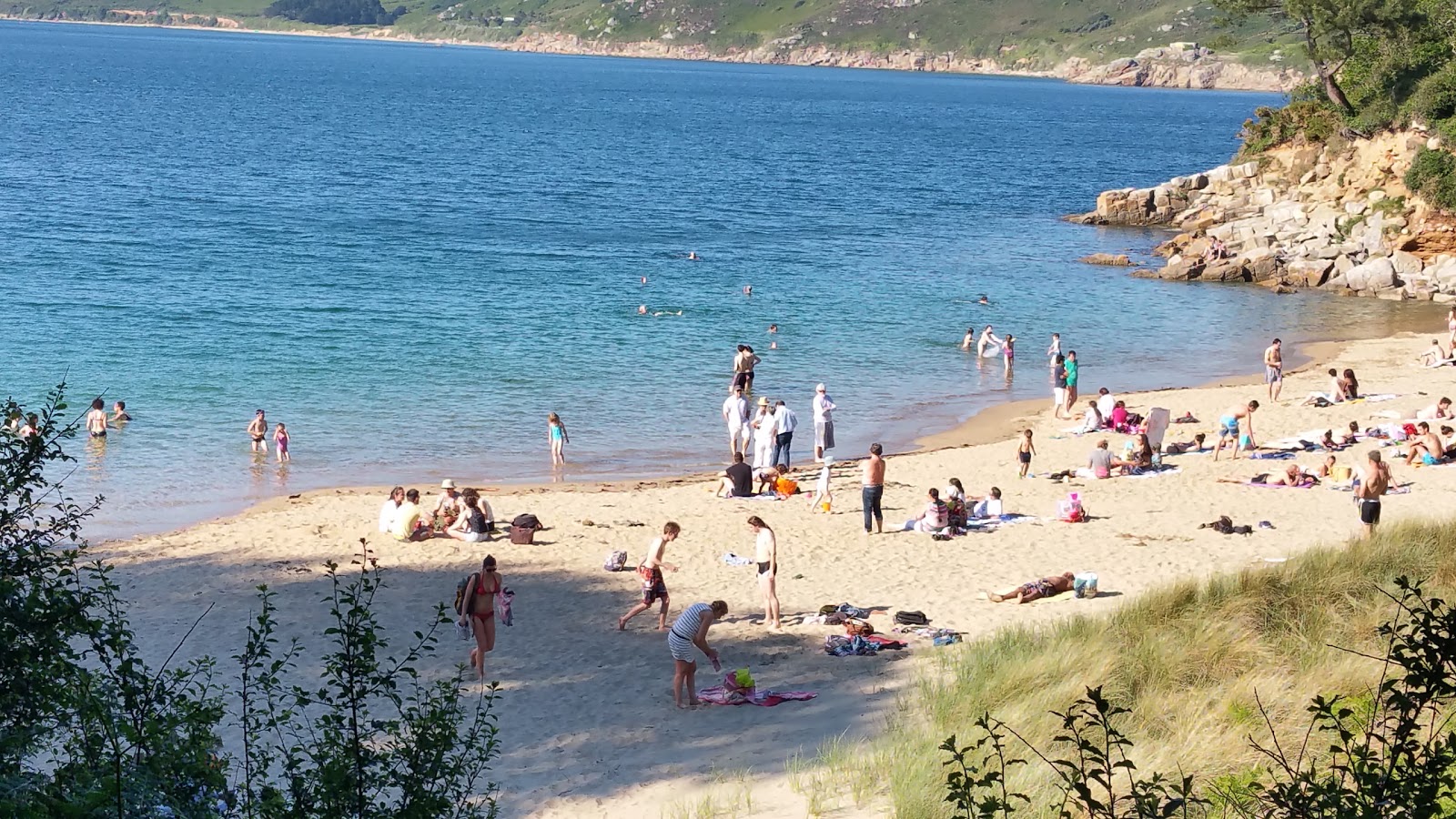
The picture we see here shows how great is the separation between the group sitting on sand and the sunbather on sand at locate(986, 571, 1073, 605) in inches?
286

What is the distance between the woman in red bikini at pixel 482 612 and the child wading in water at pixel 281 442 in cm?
1094

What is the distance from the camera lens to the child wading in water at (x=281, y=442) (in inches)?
950

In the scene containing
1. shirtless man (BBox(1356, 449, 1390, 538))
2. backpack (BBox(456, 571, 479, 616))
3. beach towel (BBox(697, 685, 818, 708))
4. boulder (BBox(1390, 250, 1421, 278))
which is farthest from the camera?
boulder (BBox(1390, 250, 1421, 278))

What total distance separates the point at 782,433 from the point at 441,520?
615cm

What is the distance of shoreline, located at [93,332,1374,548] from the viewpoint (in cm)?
2188

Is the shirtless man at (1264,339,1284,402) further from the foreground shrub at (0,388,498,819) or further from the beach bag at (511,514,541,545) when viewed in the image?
the foreground shrub at (0,388,498,819)

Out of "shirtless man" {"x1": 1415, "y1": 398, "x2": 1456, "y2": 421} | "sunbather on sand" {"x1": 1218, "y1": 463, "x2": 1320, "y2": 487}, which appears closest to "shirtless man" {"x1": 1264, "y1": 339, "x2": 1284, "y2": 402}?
"shirtless man" {"x1": 1415, "y1": 398, "x2": 1456, "y2": 421}

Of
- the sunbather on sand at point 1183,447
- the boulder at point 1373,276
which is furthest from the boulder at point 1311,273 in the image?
the sunbather on sand at point 1183,447

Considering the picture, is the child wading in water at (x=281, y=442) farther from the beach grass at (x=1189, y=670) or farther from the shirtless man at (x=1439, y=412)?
the shirtless man at (x=1439, y=412)

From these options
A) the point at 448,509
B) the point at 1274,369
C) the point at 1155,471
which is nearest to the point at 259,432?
the point at 448,509

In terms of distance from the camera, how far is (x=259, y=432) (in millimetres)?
→ 24641

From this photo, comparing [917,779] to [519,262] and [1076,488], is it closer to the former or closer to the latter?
[1076,488]

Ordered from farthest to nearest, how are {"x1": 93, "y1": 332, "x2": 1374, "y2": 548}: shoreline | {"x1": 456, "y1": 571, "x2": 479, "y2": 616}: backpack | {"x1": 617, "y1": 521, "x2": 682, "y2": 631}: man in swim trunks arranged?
{"x1": 93, "y1": 332, "x2": 1374, "y2": 548}: shoreline
{"x1": 617, "y1": 521, "x2": 682, "y2": 631}: man in swim trunks
{"x1": 456, "y1": 571, "x2": 479, "y2": 616}: backpack

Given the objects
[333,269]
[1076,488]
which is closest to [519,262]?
[333,269]
